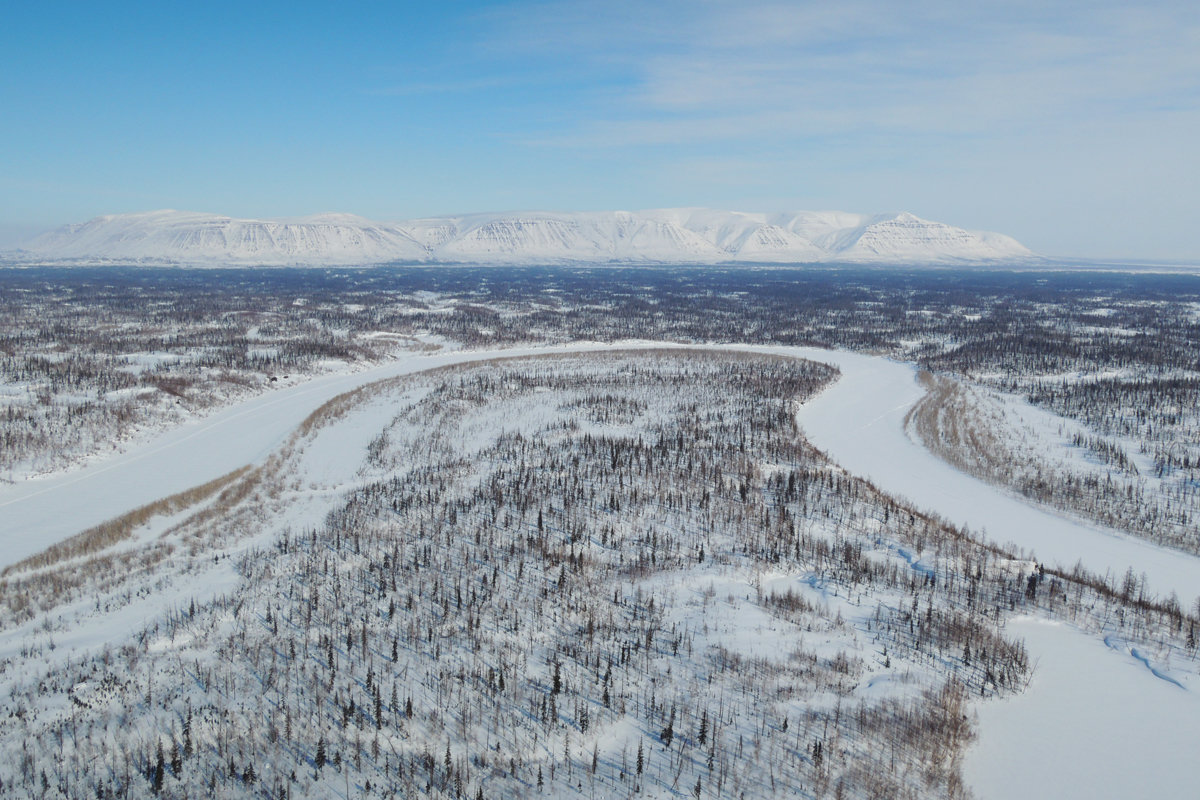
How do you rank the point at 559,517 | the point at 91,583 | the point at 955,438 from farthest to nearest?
the point at 955,438, the point at 559,517, the point at 91,583

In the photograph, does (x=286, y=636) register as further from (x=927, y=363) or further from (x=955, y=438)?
(x=927, y=363)

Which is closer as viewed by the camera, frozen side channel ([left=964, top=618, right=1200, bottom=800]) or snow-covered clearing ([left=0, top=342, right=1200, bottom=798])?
frozen side channel ([left=964, top=618, right=1200, bottom=800])

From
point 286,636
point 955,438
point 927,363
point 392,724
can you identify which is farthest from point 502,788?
point 927,363

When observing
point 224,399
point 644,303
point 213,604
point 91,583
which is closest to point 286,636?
point 213,604

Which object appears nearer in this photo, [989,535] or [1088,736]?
[1088,736]

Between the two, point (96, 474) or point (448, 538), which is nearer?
point (448, 538)

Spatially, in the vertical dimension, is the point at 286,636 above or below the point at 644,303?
below

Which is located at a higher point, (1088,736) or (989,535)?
(1088,736)

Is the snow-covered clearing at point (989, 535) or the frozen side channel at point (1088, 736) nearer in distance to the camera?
the frozen side channel at point (1088, 736)

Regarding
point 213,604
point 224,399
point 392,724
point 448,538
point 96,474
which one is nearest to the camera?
point 392,724
